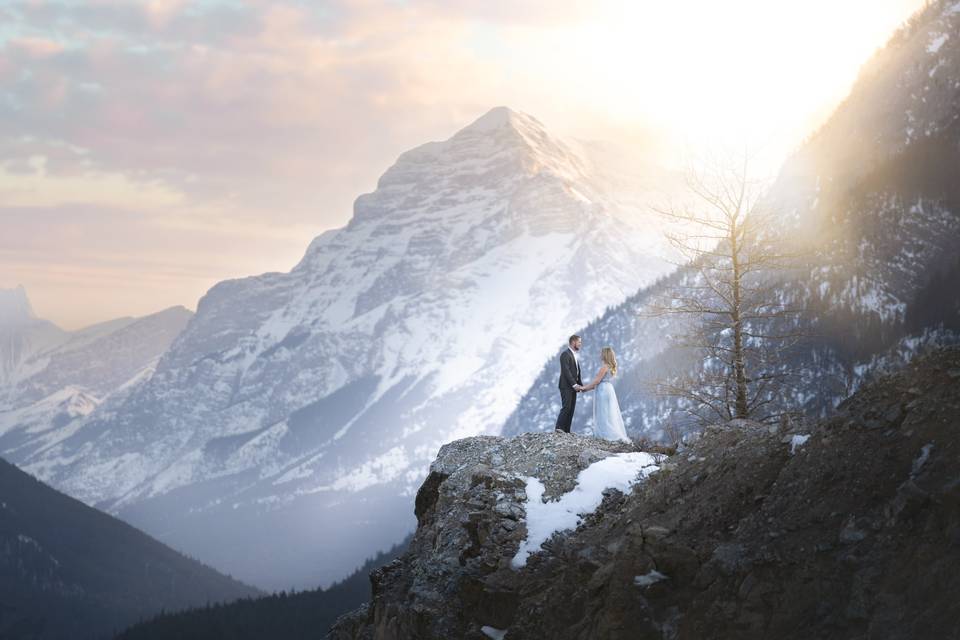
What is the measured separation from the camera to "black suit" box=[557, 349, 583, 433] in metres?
26.4

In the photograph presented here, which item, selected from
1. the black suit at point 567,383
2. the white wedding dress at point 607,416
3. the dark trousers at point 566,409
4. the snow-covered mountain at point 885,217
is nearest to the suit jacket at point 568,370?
the black suit at point 567,383

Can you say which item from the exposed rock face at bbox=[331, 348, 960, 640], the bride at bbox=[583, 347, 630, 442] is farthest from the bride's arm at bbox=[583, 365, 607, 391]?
the exposed rock face at bbox=[331, 348, 960, 640]

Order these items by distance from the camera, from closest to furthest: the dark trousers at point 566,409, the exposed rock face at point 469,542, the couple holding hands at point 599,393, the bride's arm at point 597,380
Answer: the exposed rock face at point 469,542 → the couple holding hands at point 599,393 → the bride's arm at point 597,380 → the dark trousers at point 566,409

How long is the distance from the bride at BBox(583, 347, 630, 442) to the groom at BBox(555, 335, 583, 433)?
531 millimetres

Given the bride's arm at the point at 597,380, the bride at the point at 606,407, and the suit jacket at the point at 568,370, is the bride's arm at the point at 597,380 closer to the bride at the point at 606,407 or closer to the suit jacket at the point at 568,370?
the bride at the point at 606,407

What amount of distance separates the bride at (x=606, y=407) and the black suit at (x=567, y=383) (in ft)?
1.87

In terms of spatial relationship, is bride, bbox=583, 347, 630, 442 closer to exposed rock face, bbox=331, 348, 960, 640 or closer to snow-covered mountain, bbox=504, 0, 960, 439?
exposed rock face, bbox=331, 348, 960, 640

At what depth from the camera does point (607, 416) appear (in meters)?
25.9

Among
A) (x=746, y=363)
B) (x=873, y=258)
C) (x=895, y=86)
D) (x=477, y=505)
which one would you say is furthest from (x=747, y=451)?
(x=895, y=86)

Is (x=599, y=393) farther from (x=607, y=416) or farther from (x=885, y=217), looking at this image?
(x=885, y=217)

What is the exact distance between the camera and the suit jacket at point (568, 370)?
2633 centimetres

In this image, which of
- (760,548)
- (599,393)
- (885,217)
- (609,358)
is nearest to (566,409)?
(599,393)

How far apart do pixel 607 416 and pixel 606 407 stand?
28 centimetres

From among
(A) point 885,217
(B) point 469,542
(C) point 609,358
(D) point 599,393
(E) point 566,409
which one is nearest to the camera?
(B) point 469,542
